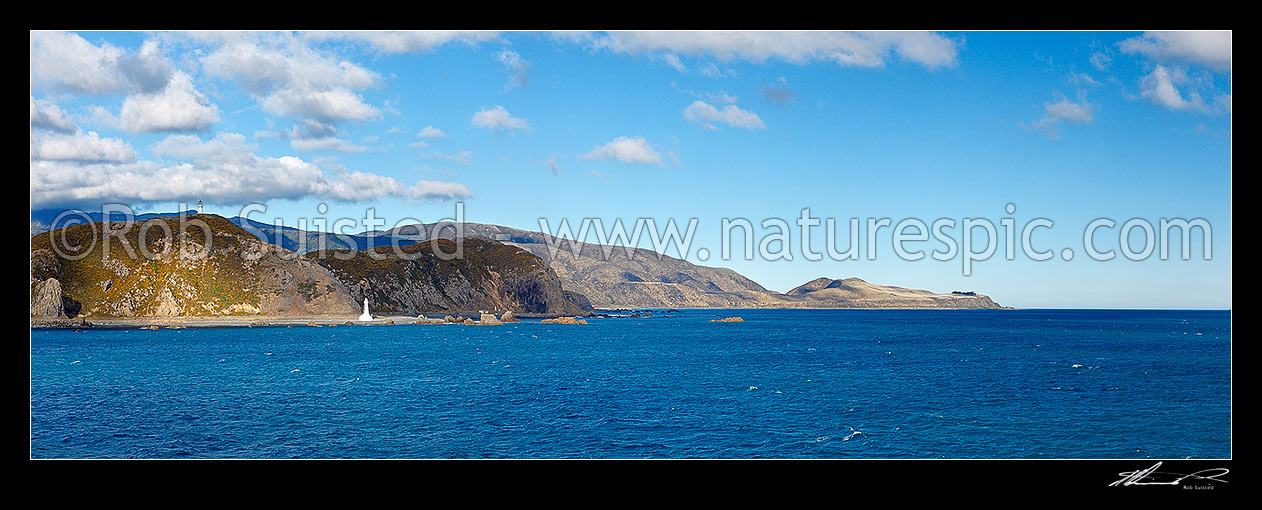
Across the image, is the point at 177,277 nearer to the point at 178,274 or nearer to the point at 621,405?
the point at 178,274

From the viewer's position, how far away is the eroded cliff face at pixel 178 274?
163 metres

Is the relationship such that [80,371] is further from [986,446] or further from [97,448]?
[986,446]

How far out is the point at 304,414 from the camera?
147 feet

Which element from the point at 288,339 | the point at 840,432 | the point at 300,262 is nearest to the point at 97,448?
the point at 840,432

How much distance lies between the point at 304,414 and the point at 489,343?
7547cm

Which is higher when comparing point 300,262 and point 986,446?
point 300,262

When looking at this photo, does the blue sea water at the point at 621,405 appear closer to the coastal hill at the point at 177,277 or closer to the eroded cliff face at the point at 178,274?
the coastal hill at the point at 177,277
